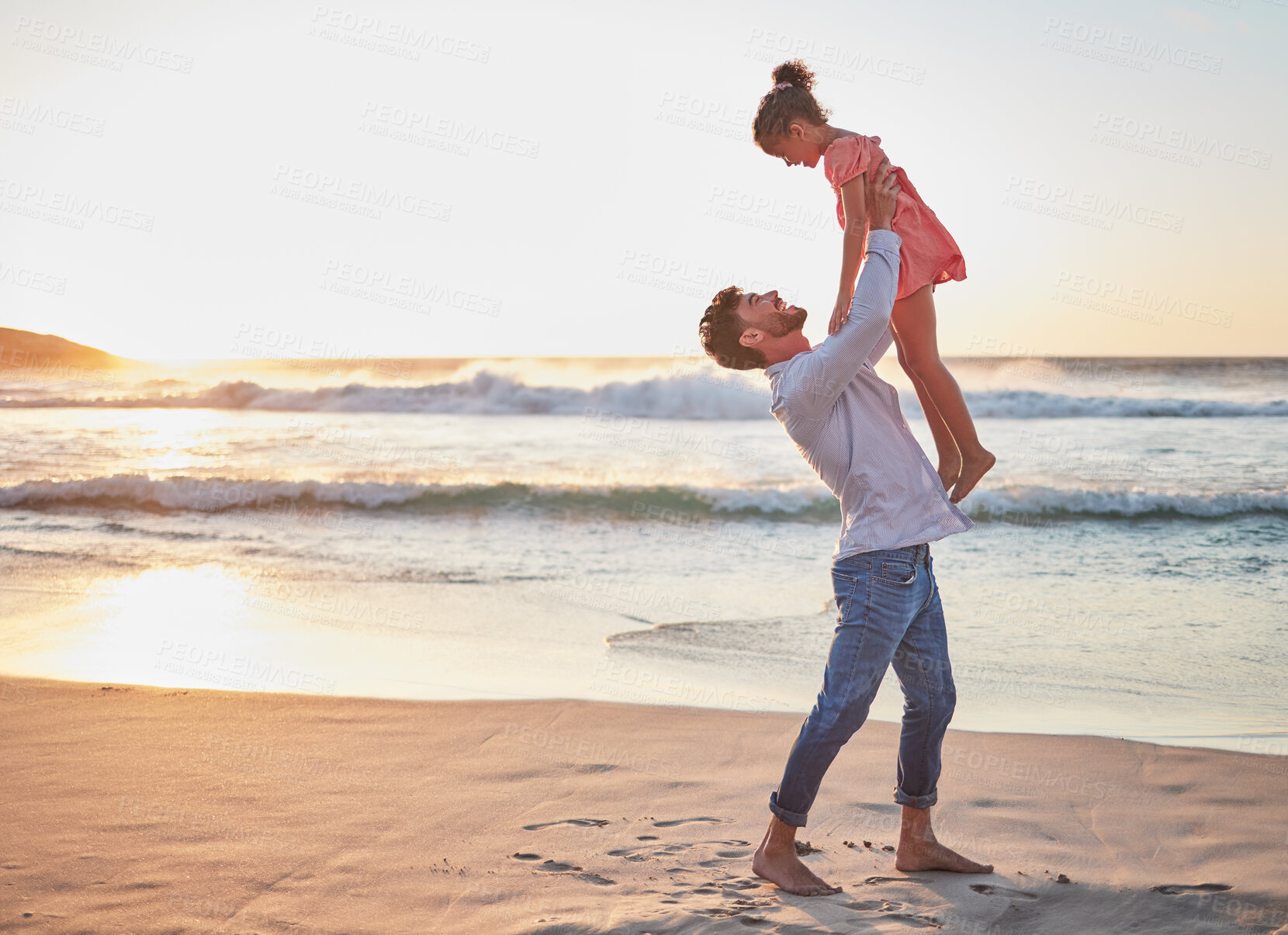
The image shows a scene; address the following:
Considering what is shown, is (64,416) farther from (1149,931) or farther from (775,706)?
(1149,931)

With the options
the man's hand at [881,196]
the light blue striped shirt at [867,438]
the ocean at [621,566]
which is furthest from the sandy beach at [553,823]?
the man's hand at [881,196]

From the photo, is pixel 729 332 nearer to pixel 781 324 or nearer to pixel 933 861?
pixel 781 324

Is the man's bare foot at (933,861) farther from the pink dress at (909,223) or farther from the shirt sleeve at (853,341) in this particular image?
the pink dress at (909,223)

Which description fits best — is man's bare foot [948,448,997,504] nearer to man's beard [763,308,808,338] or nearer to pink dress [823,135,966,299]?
pink dress [823,135,966,299]

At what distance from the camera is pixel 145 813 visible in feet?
10.3

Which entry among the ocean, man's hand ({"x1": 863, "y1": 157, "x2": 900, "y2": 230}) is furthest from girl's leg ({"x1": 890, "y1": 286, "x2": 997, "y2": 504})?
the ocean

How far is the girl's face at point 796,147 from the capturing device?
9.52 feet

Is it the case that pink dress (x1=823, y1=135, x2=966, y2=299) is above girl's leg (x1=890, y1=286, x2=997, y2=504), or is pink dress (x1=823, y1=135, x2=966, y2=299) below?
above

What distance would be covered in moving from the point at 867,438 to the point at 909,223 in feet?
2.45

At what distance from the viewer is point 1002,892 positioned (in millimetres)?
2629

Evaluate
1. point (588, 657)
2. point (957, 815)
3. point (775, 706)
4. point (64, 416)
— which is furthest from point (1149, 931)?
point (64, 416)

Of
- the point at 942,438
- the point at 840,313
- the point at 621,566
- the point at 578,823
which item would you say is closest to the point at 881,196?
the point at 840,313

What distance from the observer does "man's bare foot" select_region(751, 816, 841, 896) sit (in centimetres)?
259

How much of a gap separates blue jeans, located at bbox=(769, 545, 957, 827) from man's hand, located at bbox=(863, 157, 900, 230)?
0.94 meters
